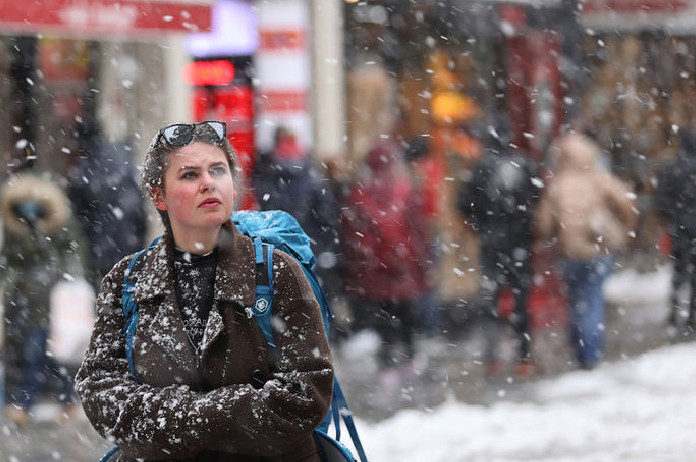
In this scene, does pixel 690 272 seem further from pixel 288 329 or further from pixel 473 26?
pixel 288 329

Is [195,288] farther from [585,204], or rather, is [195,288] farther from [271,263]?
[585,204]

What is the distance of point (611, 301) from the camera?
46.6ft

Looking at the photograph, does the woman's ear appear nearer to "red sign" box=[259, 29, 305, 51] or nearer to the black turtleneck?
the black turtleneck

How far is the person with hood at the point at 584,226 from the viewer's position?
9156mm

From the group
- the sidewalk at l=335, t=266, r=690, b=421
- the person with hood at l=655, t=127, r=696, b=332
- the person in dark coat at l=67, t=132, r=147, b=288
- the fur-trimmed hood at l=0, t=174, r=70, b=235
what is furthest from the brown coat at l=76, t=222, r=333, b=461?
the person with hood at l=655, t=127, r=696, b=332

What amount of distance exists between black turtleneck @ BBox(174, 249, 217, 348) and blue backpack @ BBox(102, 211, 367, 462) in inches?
4.6

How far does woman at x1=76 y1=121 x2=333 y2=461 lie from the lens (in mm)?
2744

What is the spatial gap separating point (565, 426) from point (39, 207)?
3885 mm

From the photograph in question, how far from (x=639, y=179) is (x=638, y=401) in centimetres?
883

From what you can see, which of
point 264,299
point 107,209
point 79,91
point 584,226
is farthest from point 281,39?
point 264,299

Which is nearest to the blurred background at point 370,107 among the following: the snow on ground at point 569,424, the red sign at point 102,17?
the red sign at point 102,17

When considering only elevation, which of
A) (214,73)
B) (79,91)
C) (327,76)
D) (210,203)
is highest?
(214,73)

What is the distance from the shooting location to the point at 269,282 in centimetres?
287

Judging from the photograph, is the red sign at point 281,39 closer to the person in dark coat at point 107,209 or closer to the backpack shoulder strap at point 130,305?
the person in dark coat at point 107,209
